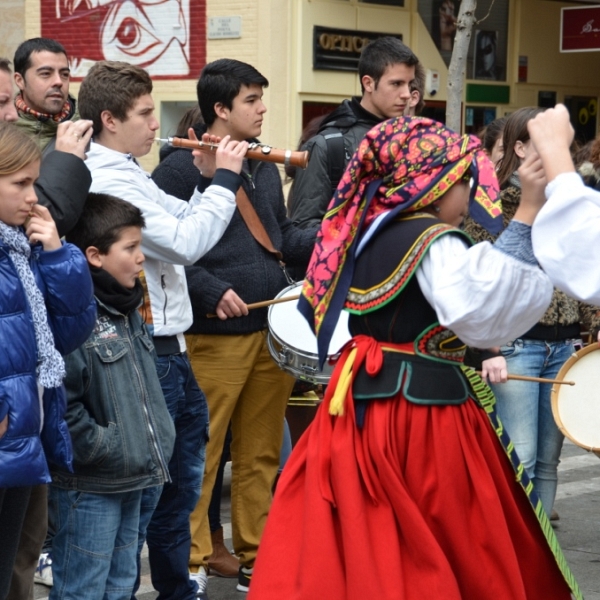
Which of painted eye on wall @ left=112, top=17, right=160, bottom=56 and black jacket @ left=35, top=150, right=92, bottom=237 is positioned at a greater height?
painted eye on wall @ left=112, top=17, right=160, bottom=56

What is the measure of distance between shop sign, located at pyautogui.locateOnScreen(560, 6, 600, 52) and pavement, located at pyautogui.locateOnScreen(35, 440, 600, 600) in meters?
8.40

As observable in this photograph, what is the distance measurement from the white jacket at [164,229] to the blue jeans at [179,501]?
19 centimetres

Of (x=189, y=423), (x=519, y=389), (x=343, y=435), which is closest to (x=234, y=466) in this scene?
(x=189, y=423)

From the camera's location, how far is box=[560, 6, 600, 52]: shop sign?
1536 centimetres

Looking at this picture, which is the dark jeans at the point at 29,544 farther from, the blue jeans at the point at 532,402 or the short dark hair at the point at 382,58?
the short dark hair at the point at 382,58

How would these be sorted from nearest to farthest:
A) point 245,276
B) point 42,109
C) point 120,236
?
point 120,236, point 245,276, point 42,109

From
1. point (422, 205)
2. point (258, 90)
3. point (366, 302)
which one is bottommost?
point (366, 302)

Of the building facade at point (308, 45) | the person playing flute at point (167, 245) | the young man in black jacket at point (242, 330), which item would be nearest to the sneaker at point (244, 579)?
the young man in black jacket at point (242, 330)

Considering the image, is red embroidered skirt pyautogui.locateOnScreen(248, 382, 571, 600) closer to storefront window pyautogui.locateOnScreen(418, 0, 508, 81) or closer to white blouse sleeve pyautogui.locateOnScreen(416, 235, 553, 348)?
white blouse sleeve pyautogui.locateOnScreen(416, 235, 553, 348)

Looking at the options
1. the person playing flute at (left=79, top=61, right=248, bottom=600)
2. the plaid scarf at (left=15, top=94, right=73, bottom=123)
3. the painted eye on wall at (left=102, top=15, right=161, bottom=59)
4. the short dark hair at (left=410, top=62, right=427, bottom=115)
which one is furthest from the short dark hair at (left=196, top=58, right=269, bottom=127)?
the painted eye on wall at (left=102, top=15, right=161, bottom=59)

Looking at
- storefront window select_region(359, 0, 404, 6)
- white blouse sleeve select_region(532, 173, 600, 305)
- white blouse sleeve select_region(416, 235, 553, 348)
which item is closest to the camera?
white blouse sleeve select_region(532, 173, 600, 305)

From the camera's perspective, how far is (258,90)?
529 cm

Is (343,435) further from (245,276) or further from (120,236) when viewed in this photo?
(245,276)

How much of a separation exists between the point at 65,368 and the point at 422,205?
48.5 inches
